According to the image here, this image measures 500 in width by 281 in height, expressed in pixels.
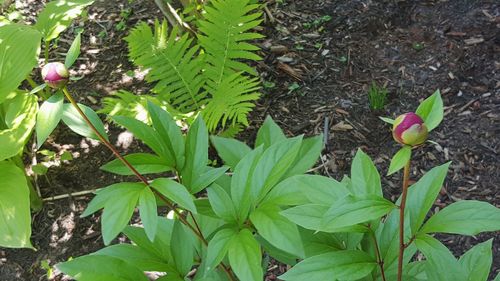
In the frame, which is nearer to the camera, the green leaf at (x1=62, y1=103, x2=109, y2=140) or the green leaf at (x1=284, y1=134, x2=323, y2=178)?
the green leaf at (x1=62, y1=103, x2=109, y2=140)

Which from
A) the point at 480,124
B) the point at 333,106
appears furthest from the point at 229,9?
the point at 480,124

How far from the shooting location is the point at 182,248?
3.78ft

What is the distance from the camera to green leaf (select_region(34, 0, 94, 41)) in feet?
7.91

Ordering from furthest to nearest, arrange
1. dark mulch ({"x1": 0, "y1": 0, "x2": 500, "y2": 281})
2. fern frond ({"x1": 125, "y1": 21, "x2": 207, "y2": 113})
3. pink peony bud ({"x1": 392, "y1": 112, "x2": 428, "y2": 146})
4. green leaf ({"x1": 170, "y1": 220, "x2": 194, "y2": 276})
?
fern frond ({"x1": 125, "y1": 21, "x2": 207, "y2": 113}), dark mulch ({"x1": 0, "y1": 0, "x2": 500, "y2": 281}), green leaf ({"x1": 170, "y1": 220, "x2": 194, "y2": 276}), pink peony bud ({"x1": 392, "y1": 112, "x2": 428, "y2": 146})

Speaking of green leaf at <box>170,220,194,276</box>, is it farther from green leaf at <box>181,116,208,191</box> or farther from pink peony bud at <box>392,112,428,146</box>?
pink peony bud at <box>392,112,428,146</box>

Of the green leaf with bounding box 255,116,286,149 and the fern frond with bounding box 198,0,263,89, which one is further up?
the green leaf with bounding box 255,116,286,149

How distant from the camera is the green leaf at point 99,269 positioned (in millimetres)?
1058

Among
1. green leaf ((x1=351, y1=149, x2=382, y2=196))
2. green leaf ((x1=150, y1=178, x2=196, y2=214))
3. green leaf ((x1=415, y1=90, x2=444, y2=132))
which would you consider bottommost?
green leaf ((x1=351, y1=149, x2=382, y2=196))

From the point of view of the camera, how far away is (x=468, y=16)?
2750mm

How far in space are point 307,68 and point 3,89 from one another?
4.58ft

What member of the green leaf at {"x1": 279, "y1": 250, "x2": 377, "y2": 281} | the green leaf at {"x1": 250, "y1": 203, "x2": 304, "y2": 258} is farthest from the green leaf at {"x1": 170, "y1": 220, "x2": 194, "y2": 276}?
the green leaf at {"x1": 279, "y1": 250, "x2": 377, "y2": 281}

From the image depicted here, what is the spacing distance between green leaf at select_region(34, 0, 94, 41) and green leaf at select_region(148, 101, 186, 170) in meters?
1.43

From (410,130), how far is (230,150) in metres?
0.67

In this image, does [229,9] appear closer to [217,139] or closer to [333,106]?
[333,106]
